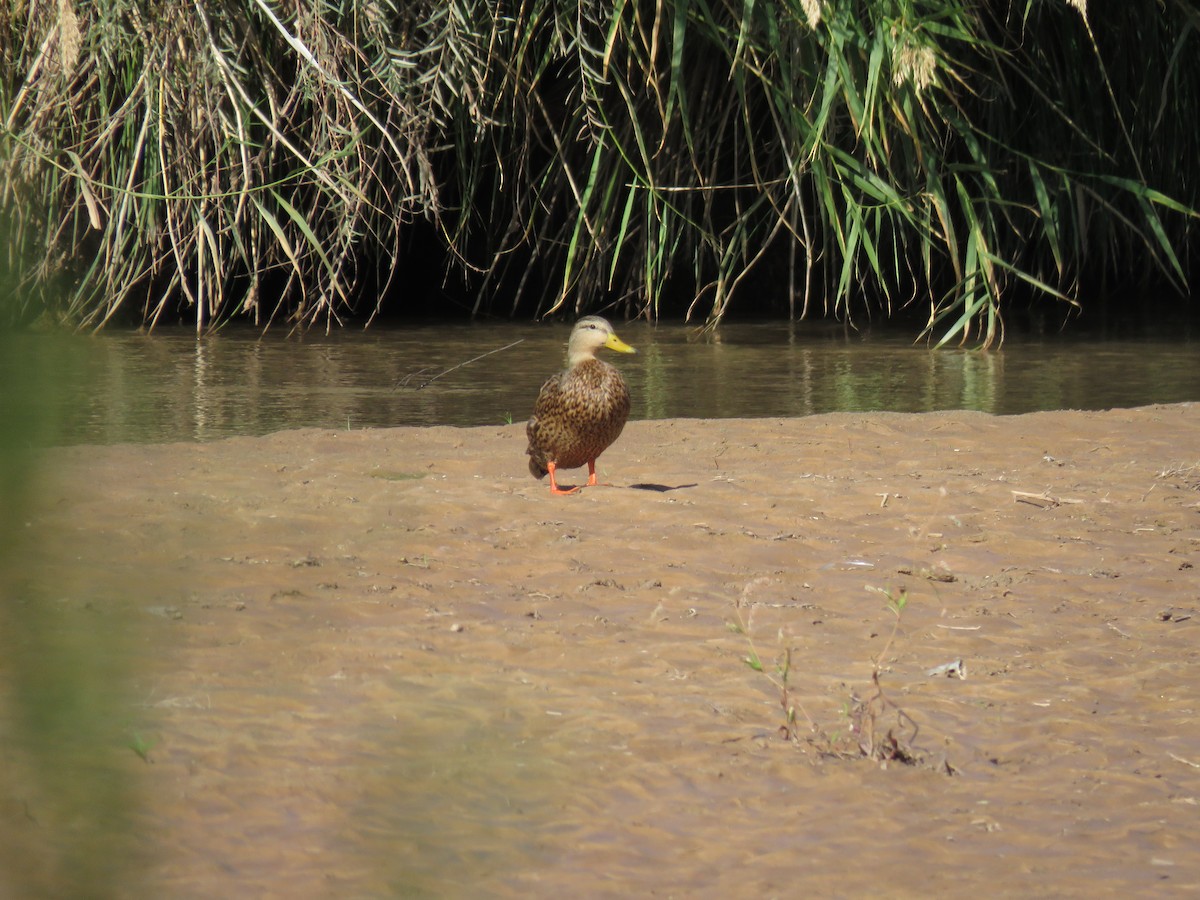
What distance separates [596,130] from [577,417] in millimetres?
4714

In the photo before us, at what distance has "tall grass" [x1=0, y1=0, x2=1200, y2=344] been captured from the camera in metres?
7.43

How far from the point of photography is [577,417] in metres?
4.82

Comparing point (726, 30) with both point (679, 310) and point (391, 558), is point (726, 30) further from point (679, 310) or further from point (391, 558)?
point (391, 558)

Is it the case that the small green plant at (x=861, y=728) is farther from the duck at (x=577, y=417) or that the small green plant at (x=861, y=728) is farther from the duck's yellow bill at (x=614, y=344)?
the duck's yellow bill at (x=614, y=344)

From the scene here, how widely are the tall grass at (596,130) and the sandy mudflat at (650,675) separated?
77.8 inches

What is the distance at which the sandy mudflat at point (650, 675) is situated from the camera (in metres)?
1.01

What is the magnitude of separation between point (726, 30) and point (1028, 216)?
2992 mm

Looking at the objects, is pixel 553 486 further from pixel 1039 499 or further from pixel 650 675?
pixel 650 675

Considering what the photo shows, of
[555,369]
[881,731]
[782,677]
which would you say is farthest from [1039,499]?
[555,369]

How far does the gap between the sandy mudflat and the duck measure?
17cm

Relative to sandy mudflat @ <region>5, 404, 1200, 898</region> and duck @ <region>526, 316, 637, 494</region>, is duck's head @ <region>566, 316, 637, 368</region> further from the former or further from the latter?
sandy mudflat @ <region>5, 404, 1200, 898</region>

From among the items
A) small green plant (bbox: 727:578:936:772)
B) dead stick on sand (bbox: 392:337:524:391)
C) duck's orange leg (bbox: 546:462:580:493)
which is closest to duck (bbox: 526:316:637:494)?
duck's orange leg (bbox: 546:462:580:493)

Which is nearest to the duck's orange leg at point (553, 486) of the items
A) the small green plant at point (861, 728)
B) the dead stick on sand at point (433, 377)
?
the small green plant at point (861, 728)

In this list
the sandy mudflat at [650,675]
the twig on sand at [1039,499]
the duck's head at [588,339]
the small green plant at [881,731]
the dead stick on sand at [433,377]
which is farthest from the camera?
the dead stick on sand at [433,377]
